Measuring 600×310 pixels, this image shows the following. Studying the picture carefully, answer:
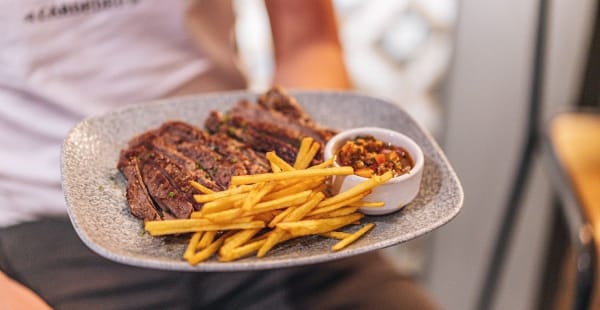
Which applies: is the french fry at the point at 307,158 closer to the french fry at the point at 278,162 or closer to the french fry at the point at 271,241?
the french fry at the point at 278,162

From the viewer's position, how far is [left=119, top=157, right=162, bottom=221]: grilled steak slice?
1028 mm

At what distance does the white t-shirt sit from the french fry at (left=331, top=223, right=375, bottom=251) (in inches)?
28.1

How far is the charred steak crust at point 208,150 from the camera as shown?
3.45ft

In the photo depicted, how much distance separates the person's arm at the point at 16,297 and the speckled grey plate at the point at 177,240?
0.19m

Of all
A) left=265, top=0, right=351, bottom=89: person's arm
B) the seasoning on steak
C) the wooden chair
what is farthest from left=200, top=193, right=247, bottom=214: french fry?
the wooden chair

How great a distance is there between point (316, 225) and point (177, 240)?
219 mm

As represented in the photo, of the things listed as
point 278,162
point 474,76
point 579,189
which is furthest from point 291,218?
point 474,76

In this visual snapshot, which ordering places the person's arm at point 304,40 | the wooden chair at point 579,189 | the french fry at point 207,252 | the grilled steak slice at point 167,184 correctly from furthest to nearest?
1. the person's arm at point 304,40
2. the wooden chair at point 579,189
3. the grilled steak slice at point 167,184
4. the french fry at point 207,252

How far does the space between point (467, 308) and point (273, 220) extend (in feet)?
6.63

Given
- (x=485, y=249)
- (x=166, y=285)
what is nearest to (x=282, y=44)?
(x=166, y=285)

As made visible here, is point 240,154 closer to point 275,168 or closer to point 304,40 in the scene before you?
point 275,168

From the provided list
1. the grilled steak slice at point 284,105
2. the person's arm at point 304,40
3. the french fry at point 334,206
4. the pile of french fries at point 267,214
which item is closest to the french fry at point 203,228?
the pile of french fries at point 267,214

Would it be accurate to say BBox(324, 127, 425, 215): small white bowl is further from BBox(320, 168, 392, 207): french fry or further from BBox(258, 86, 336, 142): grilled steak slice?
BBox(258, 86, 336, 142): grilled steak slice

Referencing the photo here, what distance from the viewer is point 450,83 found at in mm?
2520
